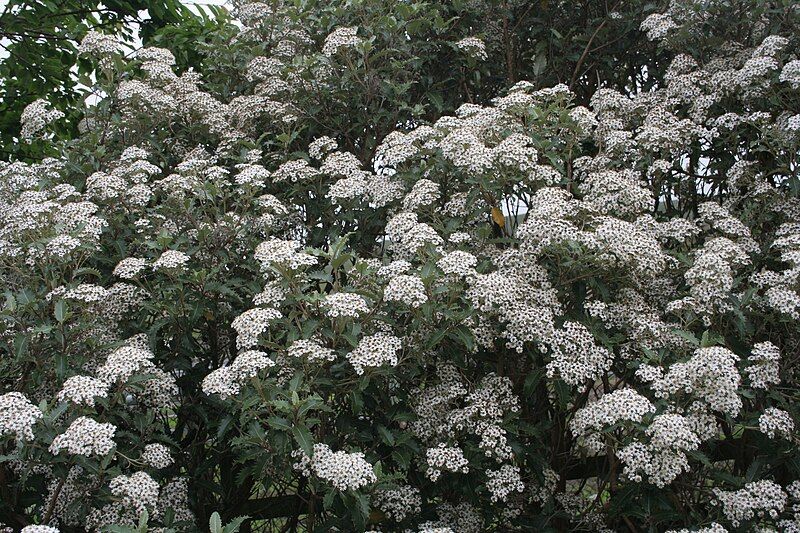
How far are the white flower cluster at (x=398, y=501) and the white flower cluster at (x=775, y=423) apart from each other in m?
1.70

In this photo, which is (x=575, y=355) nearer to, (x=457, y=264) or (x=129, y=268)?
(x=457, y=264)

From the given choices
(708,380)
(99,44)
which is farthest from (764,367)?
(99,44)

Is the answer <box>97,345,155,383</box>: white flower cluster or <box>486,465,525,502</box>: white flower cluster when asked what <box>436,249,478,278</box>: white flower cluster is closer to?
<box>486,465,525,502</box>: white flower cluster

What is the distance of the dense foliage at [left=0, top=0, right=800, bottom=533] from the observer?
389 centimetres

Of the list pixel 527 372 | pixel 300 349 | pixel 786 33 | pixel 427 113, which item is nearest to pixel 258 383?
pixel 300 349

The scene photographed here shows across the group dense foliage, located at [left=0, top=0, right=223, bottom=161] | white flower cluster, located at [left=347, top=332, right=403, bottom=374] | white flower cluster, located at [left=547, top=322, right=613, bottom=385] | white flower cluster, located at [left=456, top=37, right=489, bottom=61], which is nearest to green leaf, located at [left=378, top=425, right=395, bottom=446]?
white flower cluster, located at [left=347, top=332, right=403, bottom=374]

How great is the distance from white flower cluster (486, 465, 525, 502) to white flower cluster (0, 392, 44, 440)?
82.4 inches

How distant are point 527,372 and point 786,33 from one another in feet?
9.36

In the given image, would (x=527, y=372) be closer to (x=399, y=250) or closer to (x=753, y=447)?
(x=399, y=250)

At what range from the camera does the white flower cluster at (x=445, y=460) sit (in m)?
3.88

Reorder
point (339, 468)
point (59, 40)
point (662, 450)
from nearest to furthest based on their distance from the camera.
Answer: point (339, 468), point (662, 450), point (59, 40)

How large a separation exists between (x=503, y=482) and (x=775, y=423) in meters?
1.32

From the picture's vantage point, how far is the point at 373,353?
3.77m

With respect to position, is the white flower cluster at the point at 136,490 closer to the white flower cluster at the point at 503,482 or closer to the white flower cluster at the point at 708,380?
the white flower cluster at the point at 503,482
